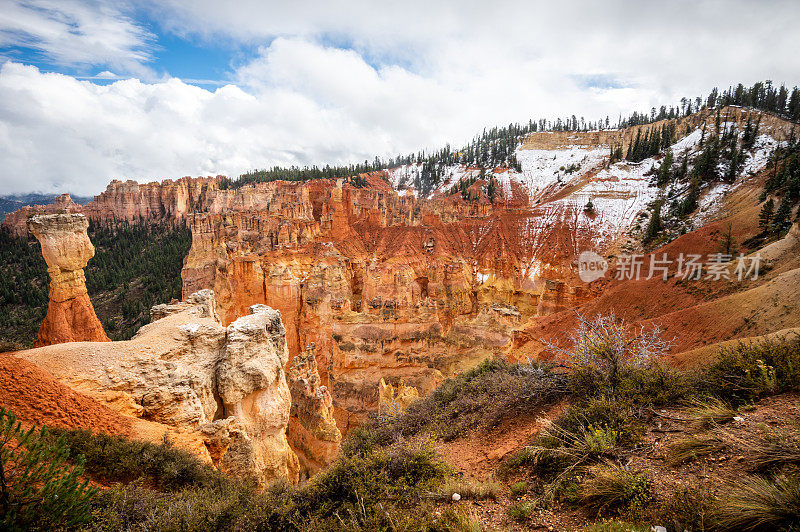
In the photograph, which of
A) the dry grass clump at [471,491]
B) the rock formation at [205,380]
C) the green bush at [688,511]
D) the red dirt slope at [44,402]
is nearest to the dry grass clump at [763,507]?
the green bush at [688,511]

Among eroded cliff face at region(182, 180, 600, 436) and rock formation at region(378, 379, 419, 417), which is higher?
eroded cliff face at region(182, 180, 600, 436)

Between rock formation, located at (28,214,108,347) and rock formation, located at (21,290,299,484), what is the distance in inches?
338

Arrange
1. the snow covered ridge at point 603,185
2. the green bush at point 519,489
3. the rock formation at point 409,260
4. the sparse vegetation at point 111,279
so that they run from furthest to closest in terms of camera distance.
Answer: the snow covered ridge at point 603,185
the sparse vegetation at point 111,279
the rock formation at point 409,260
the green bush at point 519,489

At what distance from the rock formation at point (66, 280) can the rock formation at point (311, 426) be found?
10.8 metres

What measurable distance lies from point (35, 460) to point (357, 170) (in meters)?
119

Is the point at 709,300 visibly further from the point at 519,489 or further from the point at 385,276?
the point at 385,276

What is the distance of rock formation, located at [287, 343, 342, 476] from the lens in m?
18.0

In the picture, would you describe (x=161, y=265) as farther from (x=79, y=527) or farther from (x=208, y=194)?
(x=79, y=527)

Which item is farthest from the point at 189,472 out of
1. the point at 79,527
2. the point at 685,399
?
the point at 685,399

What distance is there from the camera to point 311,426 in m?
18.3

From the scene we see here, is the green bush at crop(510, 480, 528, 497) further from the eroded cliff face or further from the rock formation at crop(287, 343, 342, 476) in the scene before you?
the eroded cliff face

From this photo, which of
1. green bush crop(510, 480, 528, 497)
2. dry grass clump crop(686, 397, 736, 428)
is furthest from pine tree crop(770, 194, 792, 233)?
green bush crop(510, 480, 528, 497)

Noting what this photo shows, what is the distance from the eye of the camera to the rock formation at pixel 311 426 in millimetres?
18031

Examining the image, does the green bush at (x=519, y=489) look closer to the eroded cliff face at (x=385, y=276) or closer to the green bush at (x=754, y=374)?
the green bush at (x=754, y=374)
